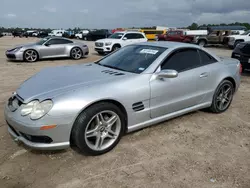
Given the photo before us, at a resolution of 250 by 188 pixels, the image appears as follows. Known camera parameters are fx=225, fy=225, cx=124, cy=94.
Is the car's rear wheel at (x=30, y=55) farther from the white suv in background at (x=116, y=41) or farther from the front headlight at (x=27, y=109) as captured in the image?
the front headlight at (x=27, y=109)

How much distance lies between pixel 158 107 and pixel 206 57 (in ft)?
5.09

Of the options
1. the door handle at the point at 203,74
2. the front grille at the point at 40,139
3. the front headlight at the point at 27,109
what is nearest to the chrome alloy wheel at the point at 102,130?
the front grille at the point at 40,139

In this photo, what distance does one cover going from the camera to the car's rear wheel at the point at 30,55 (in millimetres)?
10998

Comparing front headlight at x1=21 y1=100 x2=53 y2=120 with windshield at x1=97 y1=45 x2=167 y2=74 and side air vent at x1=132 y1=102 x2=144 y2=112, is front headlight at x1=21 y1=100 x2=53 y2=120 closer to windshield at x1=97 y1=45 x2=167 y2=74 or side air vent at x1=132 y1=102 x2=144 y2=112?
side air vent at x1=132 y1=102 x2=144 y2=112

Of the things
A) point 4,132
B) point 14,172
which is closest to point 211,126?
point 14,172

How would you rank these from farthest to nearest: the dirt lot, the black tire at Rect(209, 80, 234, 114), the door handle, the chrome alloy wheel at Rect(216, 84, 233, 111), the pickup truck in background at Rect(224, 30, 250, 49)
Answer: the pickup truck in background at Rect(224, 30, 250, 49) < the chrome alloy wheel at Rect(216, 84, 233, 111) < the black tire at Rect(209, 80, 234, 114) < the door handle < the dirt lot

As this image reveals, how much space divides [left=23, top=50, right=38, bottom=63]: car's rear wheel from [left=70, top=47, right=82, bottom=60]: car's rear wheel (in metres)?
1.86

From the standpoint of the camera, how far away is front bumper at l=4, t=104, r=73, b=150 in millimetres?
2537

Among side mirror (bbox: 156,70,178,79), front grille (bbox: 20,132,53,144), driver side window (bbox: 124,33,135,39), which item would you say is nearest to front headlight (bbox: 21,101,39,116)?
front grille (bbox: 20,132,53,144)

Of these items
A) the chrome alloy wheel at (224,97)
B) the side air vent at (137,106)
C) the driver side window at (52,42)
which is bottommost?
the chrome alloy wheel at (224,97)

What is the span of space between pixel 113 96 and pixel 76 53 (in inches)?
397

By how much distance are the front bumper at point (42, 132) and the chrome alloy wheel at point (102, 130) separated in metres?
0.28

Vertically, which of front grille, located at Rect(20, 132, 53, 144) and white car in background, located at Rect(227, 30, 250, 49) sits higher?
white car in background, located at Rect(227, 30, 250, 49)

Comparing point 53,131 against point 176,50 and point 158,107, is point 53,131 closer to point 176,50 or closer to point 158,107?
point 158,107
